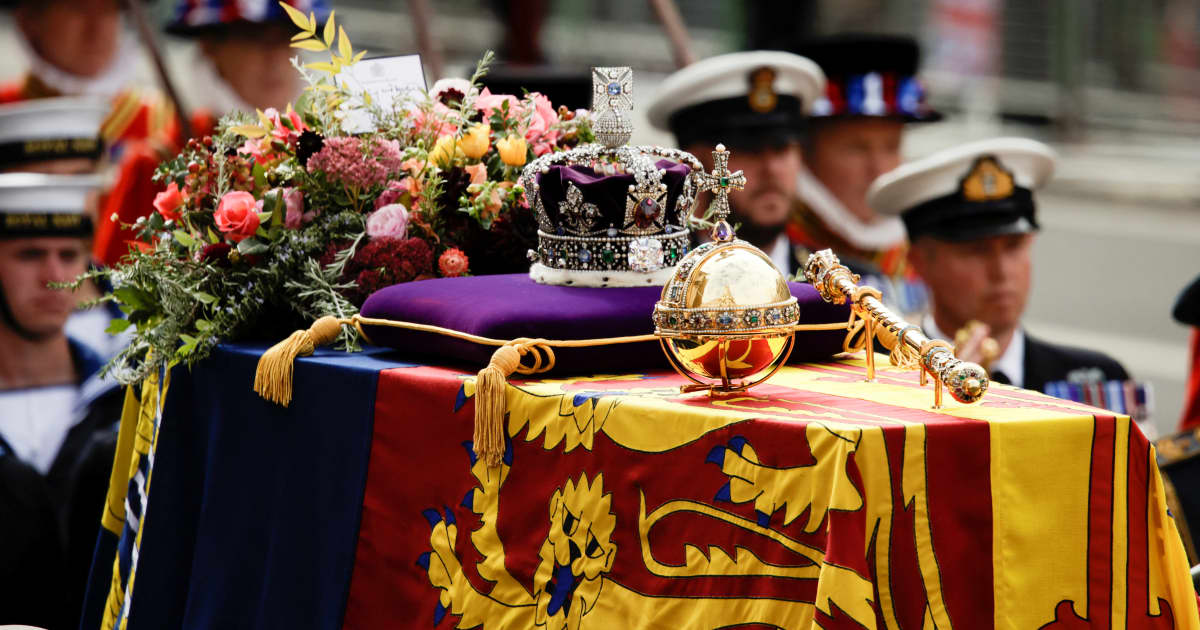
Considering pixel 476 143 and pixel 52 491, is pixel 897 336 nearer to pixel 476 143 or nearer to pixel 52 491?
pixel 476 143

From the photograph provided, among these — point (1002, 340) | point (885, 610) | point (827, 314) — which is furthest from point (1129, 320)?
point (885, 610)

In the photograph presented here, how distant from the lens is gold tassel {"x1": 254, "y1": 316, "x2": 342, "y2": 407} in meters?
2.51

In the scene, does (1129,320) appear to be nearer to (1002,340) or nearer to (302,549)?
(1002,340)

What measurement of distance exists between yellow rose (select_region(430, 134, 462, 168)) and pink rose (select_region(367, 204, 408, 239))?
13cm

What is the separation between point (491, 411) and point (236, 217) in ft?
2.78

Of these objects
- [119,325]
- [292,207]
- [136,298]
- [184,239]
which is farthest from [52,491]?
[292,207]

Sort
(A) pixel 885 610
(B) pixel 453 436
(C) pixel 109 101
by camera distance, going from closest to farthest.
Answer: (A) pixel 885 610, (B) pixel 453 436, (C) pixel 109 101

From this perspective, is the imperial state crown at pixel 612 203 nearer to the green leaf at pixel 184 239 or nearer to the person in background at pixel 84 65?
the green leaf at pixel 184 239

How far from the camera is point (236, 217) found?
2756 millimetres

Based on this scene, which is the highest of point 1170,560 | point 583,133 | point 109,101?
point 109,101

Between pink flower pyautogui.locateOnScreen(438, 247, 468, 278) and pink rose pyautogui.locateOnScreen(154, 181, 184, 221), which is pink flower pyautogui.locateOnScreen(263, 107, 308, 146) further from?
pink flower pyautogui.locateOnScreen(438, 247, 468, 278)

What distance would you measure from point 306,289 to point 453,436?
65 centimetres

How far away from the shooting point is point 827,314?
7.83 feet

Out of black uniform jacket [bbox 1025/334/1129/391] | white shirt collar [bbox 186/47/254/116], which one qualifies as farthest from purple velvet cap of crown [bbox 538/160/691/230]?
white shirt collar [bbox 186/47/254/116]
